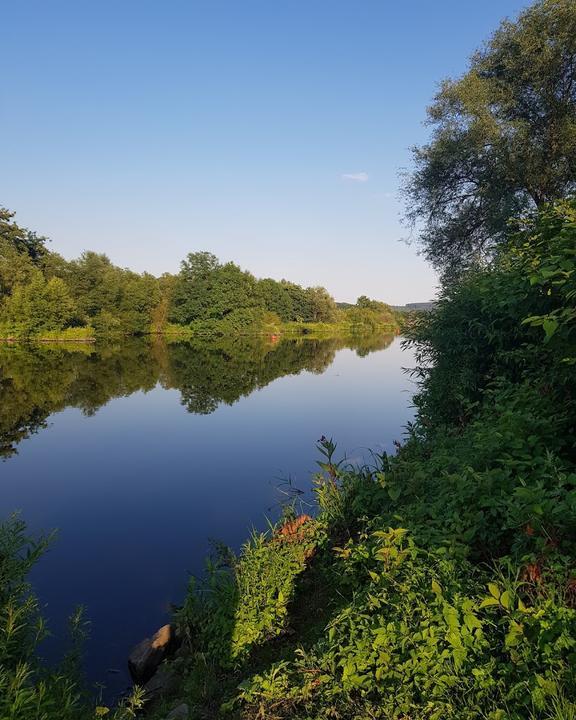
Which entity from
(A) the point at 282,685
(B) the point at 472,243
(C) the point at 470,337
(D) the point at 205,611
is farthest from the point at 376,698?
(B) the point at 472,243

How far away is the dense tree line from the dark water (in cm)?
2471

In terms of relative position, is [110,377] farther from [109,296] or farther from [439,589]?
[109,296]

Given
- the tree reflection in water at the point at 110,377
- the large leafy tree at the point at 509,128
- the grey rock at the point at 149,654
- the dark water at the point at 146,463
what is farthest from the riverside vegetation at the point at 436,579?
the tree reflection in water at the point at 110,377


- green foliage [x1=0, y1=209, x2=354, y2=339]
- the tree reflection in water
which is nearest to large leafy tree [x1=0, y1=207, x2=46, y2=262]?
green foliage [x1=0, y1=209, x2=354, y2=339]

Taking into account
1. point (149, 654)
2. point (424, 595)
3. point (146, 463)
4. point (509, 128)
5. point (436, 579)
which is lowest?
point (146, 463)

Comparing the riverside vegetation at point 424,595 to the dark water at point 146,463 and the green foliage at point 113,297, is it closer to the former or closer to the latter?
the dark water at point 146,463

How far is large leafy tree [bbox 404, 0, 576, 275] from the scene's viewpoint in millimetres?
16750

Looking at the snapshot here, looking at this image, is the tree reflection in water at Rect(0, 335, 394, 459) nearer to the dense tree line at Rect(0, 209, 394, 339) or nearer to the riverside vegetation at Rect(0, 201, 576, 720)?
the dense tree line at Rect(0, 209, 394, 339)

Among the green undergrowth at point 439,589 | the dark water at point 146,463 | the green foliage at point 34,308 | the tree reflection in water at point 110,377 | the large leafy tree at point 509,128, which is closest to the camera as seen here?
the green undergrowth at point 439,589

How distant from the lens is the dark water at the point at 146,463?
877 centimetres

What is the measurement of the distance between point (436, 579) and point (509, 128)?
1883 cm

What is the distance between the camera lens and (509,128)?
56.6ft

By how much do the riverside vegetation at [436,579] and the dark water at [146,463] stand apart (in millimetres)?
2348

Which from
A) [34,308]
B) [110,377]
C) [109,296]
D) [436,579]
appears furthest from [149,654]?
[109,296]
